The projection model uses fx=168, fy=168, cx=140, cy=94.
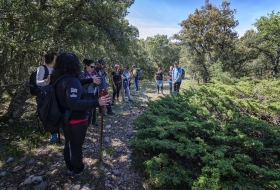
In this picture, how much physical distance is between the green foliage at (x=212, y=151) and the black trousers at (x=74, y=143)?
110 cm

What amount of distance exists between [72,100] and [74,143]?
2.74ft

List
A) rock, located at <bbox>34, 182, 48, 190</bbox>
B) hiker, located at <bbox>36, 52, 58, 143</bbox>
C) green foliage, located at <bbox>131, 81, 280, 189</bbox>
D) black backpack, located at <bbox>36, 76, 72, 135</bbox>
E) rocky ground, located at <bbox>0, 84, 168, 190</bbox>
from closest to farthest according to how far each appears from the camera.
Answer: green foliage, located at <bbox>131, 81, 280, 189</bbox> → black backpack, located at <bbox>36, 76, 72, 135</bbox> → rock, located at <bbox>34, 182, 48, 190</bbox> → rocky ground, located at <bbox>0, 84, 168, 190</bbox> → hiker, located at <bbox>36, 52, 58, 143</bbox>

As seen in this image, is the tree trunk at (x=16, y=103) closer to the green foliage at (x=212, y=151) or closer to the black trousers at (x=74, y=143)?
the black trousers at (x=74, y=143)

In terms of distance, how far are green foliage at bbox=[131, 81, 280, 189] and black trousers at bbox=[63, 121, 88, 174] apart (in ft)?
3.60

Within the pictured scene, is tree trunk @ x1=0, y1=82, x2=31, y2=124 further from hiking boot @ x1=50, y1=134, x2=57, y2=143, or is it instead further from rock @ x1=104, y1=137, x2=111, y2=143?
rock @ x1=104, y1=137, x2=111, y2=143

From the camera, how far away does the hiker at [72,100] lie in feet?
7.93

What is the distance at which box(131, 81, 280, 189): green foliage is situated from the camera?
2383 millimetres

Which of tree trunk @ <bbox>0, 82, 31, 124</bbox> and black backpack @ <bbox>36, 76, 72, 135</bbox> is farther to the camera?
tree trunk @ <bbox>0, 82, 31, 124</bbox>

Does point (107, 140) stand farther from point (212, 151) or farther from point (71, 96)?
point (212, 151)

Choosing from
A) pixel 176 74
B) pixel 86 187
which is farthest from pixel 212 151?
pixel 176 74

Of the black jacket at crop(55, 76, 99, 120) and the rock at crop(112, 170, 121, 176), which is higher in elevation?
the black jacket at crop(55, 76, 99, 120)

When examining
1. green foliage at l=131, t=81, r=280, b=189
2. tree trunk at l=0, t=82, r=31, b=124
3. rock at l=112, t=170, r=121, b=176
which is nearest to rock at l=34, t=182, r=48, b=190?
rock at l=112, t=170, r=121, b=176

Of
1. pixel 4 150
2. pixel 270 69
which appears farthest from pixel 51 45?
pixel 270 69

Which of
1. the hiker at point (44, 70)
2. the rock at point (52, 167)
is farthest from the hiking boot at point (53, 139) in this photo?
the hiker at point (44, 70)
